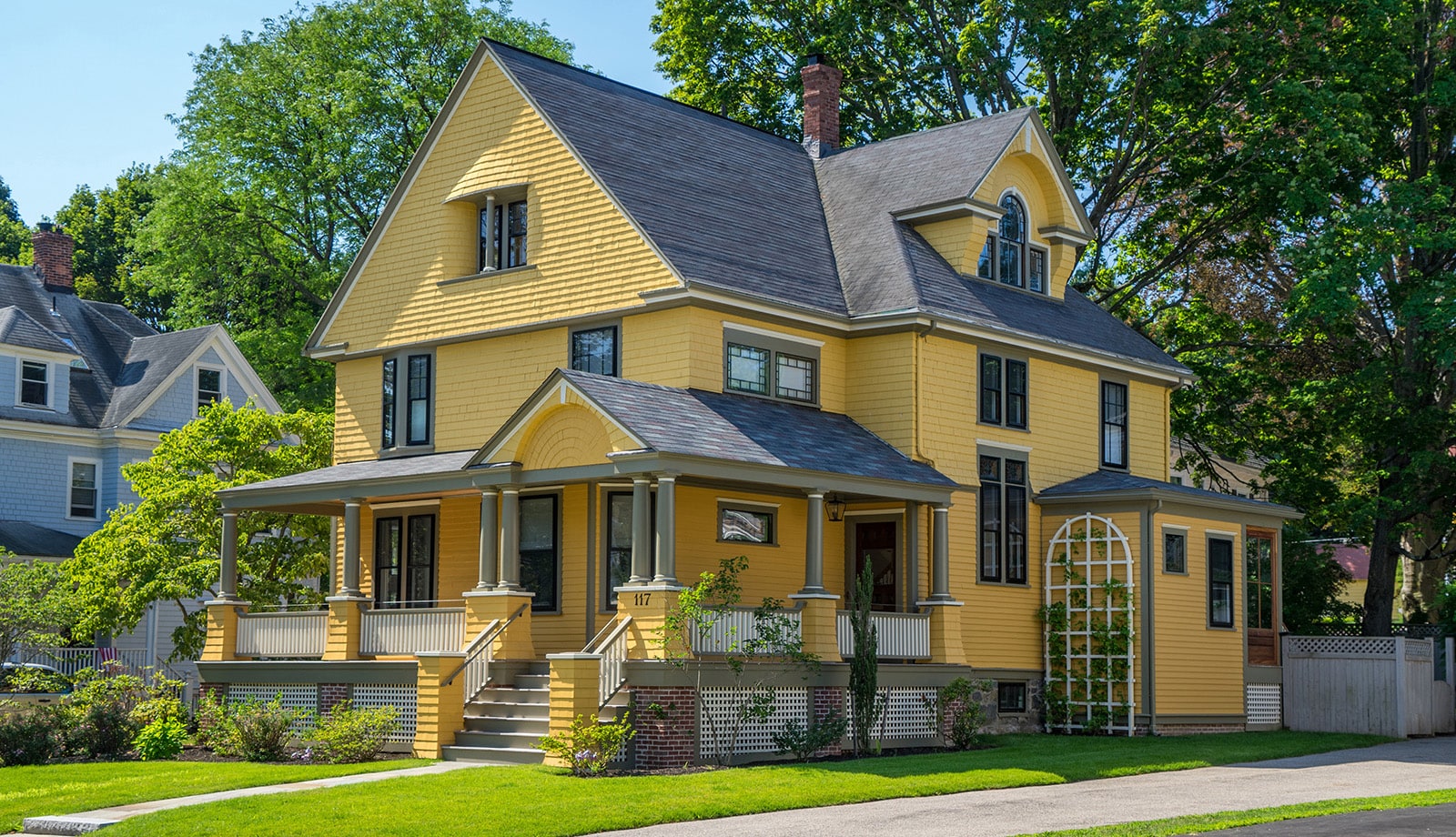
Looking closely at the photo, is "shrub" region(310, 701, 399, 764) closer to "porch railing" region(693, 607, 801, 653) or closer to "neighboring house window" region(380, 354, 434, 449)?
"porch railing" region(693, 607, 801, 653)

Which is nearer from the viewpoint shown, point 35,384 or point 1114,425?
point 1114,425

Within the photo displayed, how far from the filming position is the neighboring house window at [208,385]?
4656 centimetres

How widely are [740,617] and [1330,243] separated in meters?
16.2

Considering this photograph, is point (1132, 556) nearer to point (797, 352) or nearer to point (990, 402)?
point (990, 402)

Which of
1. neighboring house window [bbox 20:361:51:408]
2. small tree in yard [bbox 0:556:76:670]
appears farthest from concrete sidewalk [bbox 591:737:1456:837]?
neighboring house window [bbox 20:361:51:408]

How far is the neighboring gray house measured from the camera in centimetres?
4294

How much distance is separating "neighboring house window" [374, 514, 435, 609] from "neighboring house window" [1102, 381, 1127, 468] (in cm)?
1238

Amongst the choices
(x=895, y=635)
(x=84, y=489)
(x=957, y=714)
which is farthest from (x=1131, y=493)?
(x=84, y=489)

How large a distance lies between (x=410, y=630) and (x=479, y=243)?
714cm

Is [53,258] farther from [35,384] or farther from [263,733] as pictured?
[263,733]

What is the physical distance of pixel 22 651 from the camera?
38.6 meters

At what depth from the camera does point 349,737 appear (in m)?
22.7

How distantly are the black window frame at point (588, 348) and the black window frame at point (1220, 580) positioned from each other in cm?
1122

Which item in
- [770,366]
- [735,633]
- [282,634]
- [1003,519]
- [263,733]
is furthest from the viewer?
[1003,519]
